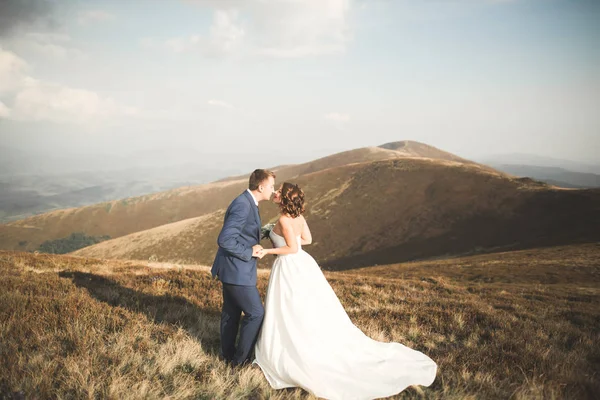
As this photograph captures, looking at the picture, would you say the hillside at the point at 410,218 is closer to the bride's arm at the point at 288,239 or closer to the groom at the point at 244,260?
the bride's arm at the point at 288,239

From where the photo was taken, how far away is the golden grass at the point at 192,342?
379 cm

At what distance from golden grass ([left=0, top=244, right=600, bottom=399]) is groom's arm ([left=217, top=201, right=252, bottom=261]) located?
5.61 ft

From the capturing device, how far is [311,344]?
14.5 ft

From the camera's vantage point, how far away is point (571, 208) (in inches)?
Result: 1682

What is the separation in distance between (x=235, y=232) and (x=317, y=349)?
214cm

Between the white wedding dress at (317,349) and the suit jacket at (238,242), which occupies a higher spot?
the suit jacket at (238,242)

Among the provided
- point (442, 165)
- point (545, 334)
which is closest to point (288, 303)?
point (545, 334)

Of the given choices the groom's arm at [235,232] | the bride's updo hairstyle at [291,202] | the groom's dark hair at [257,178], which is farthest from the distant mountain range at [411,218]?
the groom's arm at [235,232]

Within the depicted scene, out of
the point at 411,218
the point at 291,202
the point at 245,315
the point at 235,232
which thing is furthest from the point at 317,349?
the point at 411,218

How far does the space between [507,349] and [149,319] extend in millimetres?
6973

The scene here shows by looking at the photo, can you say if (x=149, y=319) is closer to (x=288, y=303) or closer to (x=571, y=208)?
(x=288, y=303)

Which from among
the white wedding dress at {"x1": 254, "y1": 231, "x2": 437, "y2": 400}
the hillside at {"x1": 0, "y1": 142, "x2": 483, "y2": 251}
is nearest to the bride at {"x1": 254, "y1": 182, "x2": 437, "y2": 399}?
the white wedding dress at {"x1": 254, "y1": 231, "x2": 437, "y2": 400}

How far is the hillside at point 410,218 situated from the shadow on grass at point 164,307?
4020 centimetres

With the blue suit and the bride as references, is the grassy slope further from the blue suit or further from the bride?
the bride
